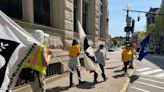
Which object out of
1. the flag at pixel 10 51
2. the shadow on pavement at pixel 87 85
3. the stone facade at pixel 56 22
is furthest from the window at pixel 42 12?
the flag at pixel 10 51

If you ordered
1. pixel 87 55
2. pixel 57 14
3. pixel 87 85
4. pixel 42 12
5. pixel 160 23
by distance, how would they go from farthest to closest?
pixel 160 23
pixel 57 14
pixel 42 12
pixel 87 85
pixel 87 55

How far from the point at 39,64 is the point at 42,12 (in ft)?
18.4

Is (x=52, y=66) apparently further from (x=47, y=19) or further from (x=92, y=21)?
(x=92, y=21)

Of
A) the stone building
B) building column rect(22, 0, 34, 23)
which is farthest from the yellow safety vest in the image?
building column rect(22, 0, 34, 23)

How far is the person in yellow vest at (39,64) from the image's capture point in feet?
18.0

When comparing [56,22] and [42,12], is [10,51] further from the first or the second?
[56,22]

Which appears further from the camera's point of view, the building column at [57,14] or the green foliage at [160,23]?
the green foliage at [160,23]

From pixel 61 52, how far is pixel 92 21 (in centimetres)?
712

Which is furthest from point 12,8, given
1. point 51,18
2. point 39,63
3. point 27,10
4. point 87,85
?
point 87,85

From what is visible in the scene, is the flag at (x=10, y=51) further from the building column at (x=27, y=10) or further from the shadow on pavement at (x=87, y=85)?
the shadow on pavement at (x=87, y=85)

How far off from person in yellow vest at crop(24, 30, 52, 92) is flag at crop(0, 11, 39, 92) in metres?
1.65

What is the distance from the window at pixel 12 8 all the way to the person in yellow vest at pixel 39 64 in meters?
3.07

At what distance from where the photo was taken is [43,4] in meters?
11.1

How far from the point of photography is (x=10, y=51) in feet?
12.0
